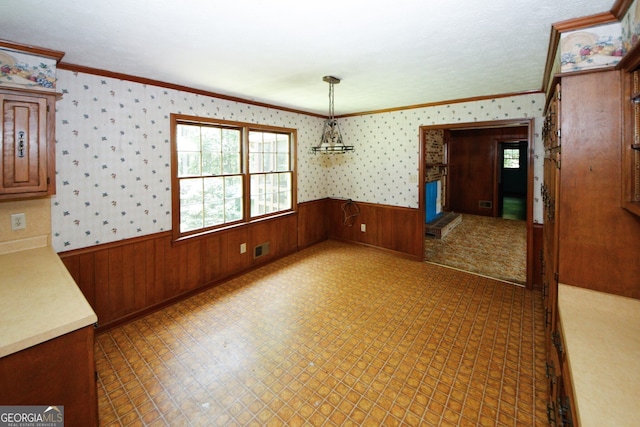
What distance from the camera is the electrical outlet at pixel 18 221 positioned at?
2318mm

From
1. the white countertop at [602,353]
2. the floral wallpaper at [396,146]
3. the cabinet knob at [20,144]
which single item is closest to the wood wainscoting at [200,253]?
the floral wallpaper at [396,146]

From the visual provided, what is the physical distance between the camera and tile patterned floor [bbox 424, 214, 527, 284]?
14.9 feet

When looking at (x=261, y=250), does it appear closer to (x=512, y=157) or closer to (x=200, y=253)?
(x=200, y=253)

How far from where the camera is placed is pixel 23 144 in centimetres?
206

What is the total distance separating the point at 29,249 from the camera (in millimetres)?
2449

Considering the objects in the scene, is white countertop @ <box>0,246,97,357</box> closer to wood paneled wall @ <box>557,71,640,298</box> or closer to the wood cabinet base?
the wood cabinet base

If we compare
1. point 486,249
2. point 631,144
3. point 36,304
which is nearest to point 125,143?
point 36,304

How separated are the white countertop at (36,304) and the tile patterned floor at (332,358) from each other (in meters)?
0.90

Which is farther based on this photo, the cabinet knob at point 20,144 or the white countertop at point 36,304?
the cabinet knob at point 20,144

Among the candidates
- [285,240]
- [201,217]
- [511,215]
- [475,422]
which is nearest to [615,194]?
[475,422]

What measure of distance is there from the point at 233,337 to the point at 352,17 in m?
2.72

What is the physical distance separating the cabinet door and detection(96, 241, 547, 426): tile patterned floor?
57.9 inches
